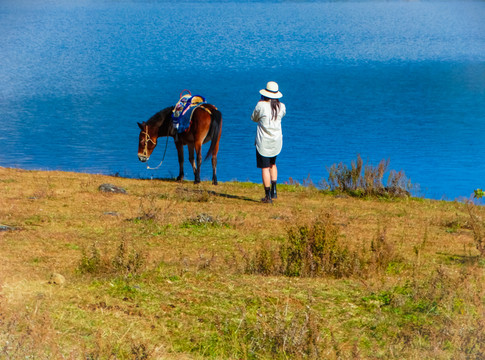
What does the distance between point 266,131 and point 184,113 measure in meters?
3.77

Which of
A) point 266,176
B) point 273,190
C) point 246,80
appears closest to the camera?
point 266,176

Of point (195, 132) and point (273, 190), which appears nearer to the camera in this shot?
point (273, 190)

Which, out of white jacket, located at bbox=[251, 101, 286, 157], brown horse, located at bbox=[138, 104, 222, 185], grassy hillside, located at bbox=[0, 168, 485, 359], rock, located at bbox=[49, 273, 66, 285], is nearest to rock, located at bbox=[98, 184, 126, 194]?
grassy hillside, located at bbox=[0, 168, 485, 359]

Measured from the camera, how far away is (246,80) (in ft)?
248

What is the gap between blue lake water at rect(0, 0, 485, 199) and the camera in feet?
119

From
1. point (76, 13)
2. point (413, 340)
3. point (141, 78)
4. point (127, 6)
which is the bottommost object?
point (413, 340)

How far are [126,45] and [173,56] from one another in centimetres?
1114

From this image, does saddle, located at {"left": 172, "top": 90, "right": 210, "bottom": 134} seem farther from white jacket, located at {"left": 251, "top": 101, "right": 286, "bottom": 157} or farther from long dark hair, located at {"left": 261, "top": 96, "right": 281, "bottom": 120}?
long dark hair, located at {"left": 261, "top": 96, "right": 281, "bottom": 120}

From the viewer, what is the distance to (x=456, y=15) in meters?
140

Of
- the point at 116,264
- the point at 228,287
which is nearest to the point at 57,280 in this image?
the point at 116,264

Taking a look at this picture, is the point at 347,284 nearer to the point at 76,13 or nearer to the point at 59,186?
the point at 59,186

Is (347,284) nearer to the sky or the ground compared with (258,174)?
nearer to the ground

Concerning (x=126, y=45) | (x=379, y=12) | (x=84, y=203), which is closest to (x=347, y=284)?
(x=84, y=203)

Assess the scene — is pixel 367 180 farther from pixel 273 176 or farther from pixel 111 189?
pixel 111 189
